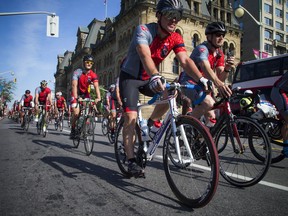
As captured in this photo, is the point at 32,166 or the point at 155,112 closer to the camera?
the point at 155,112

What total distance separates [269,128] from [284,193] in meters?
2.19

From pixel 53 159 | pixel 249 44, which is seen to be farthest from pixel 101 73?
pixel 53 159

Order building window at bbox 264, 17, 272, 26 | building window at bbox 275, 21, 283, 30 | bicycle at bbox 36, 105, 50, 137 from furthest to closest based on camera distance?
1. building window at bbox 275, 21, 283, 30
2. building window at bbox 264, 17, 272, 26
3. bicycle at bbox 36, 105, 50, 137

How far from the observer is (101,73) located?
157ft

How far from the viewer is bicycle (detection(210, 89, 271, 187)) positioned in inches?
115

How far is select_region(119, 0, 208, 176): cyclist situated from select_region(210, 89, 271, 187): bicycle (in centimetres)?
72

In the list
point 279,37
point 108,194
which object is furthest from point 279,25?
point 108,194

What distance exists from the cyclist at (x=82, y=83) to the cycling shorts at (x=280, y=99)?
12.3ft

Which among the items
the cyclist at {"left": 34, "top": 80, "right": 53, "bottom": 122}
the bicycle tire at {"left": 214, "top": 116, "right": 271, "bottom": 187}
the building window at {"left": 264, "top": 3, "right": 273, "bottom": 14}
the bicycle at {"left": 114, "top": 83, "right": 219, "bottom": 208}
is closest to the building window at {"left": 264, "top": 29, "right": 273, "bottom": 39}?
the building window at {"left": 264, "top": 3, "right": 273, "bottom": 14}

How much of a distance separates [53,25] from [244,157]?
1647 centimetres

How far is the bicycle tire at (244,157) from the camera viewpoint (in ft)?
9.41

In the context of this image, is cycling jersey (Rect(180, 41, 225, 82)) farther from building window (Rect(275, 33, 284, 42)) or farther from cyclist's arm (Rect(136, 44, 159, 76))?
building window (Rect(275, 33, 284, 42))

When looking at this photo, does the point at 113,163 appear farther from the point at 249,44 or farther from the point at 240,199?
the point at 249,44

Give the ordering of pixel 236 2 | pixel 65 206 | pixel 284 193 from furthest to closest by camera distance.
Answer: pixel 236 2
pixel 284 193
pixel 65 206
